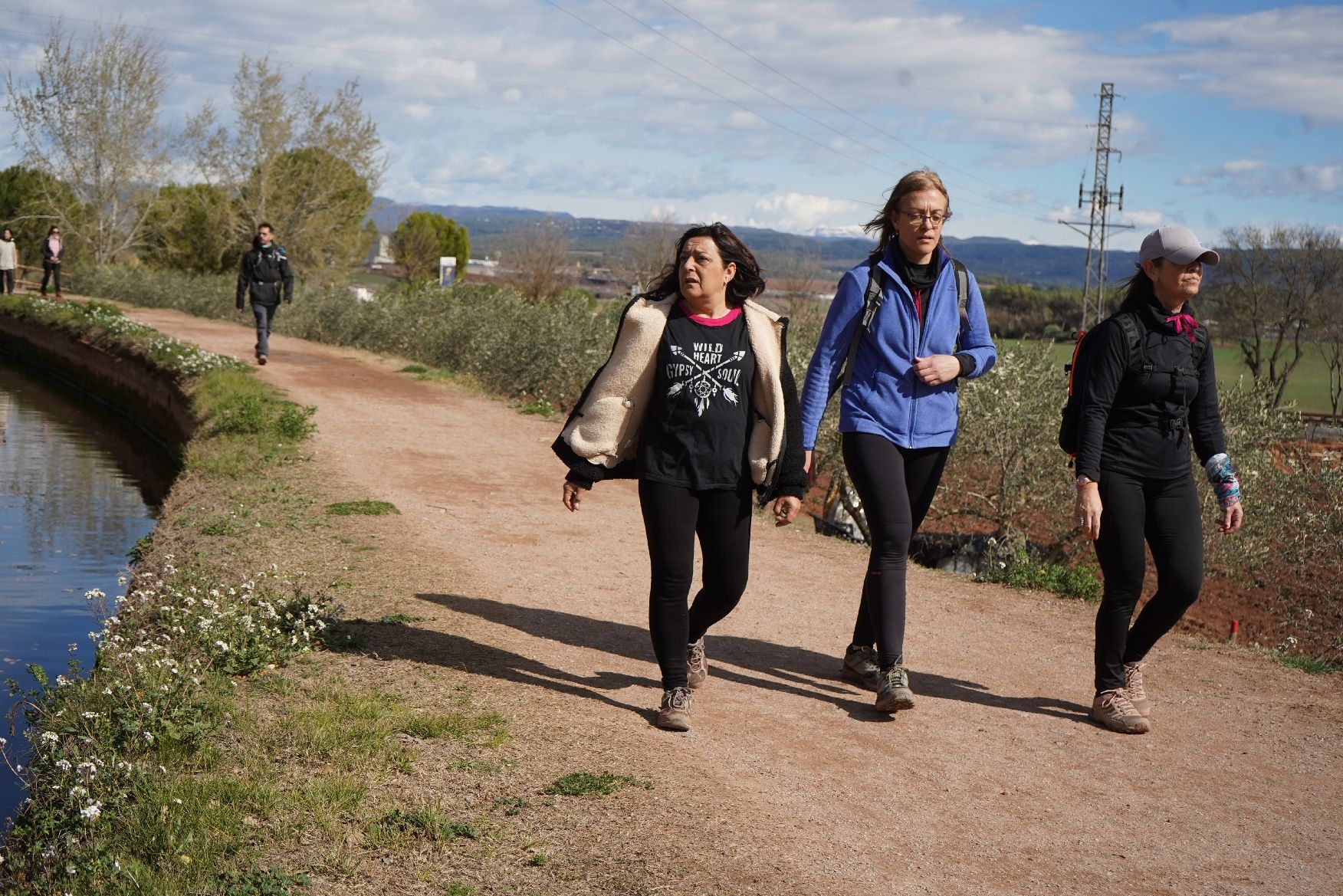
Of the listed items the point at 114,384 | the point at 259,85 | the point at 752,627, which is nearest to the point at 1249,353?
the point at 259,85

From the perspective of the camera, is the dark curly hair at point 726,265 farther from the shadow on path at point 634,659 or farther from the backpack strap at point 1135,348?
the shadow on path at point 634,659

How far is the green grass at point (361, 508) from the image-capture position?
30.1ft

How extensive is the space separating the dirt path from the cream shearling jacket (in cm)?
98

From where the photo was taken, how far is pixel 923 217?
514 cm

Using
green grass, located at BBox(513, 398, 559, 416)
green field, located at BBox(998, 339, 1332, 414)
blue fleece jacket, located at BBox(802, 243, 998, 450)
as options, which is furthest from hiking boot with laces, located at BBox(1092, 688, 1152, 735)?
green field, located at BBox(998, 339, 1332, 414)

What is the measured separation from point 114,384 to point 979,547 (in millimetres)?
14881

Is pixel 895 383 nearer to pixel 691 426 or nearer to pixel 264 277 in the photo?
pixel 691 426

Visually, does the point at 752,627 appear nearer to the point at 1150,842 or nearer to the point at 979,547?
the point at 1150,842

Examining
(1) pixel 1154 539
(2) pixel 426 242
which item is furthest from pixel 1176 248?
(2) pixel 426 242

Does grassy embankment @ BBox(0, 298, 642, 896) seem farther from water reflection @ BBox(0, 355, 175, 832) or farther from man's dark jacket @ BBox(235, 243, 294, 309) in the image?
man's dark jacket @ BBox(235, 243, 294, 309)

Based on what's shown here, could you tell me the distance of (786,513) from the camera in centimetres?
496

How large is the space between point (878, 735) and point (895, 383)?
1.35 meters

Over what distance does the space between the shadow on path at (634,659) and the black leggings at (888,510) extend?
0.42 metres

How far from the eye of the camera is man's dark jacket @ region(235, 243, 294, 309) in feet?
57.8
